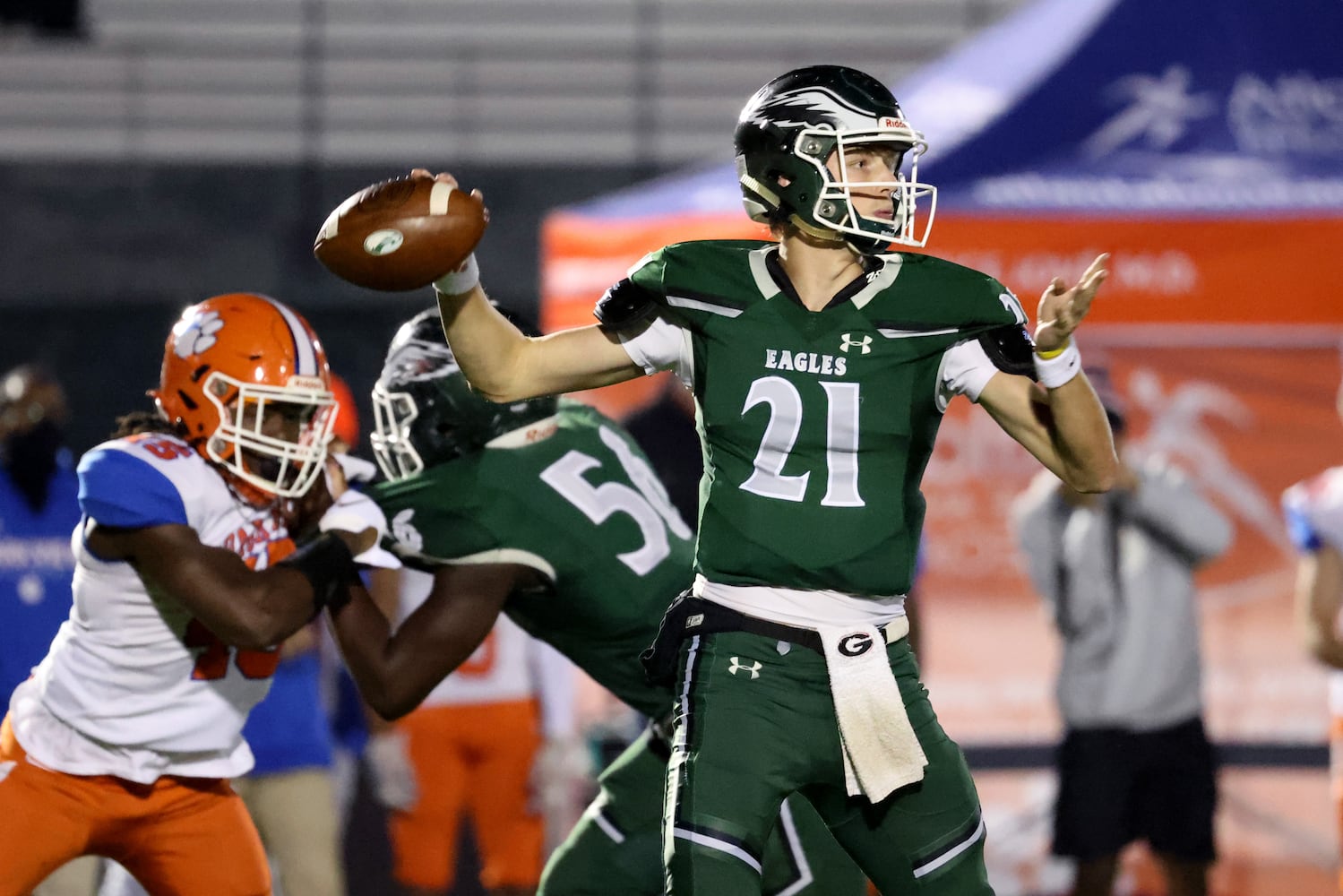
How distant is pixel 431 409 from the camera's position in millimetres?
3562

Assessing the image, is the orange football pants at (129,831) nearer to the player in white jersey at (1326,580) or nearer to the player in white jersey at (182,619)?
the player in white jersey at (182,619)

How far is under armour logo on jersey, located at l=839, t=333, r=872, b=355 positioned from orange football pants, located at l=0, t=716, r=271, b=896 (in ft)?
4.96

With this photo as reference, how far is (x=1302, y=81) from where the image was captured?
613cm

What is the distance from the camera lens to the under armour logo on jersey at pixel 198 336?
3400mm

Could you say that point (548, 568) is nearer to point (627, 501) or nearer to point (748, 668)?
point (627, 501)

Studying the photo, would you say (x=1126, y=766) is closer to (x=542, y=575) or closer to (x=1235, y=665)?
(x=1235, y=665)

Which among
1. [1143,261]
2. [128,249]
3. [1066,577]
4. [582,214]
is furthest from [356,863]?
[128,249]

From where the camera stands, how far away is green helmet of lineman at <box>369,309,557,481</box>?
353 centimetres

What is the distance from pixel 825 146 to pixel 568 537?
3.30ft

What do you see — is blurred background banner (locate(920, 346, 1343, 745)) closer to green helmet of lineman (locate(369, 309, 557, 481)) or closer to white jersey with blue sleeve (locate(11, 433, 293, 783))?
green helmet of lineman (locate(369, 309, 557, 481))

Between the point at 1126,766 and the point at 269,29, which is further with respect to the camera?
the point at 269,29

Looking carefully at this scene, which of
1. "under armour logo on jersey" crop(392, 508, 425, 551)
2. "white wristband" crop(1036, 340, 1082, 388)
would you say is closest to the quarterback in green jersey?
"under armour logo on jersey" crop(392, 508, 425, 551)

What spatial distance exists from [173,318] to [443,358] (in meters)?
6.52

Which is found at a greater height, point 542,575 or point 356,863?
point 542,575
